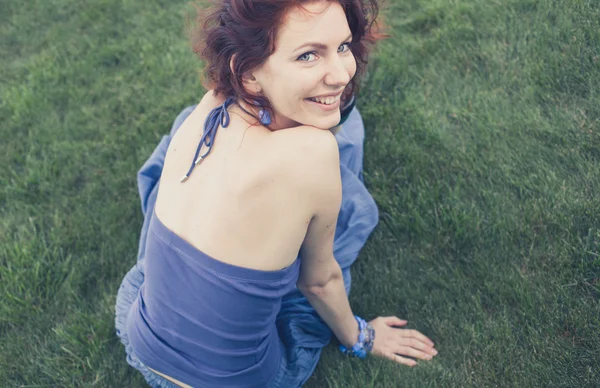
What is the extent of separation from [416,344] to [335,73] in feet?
4.50

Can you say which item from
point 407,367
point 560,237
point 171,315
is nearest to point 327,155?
point 171,315

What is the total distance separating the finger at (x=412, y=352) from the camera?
2.59 metres

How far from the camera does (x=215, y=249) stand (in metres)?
1.95

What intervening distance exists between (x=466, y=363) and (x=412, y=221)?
0.82 meters

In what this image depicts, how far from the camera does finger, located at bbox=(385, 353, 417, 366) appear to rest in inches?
101

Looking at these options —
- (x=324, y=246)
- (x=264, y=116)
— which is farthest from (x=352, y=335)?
(x=264, y=116)

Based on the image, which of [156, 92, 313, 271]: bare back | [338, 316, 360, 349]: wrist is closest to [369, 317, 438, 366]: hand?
[338, 316, 360, 349]: wrist

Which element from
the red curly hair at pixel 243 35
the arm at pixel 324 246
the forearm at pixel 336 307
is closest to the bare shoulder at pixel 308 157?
the arm at pixel 324 246

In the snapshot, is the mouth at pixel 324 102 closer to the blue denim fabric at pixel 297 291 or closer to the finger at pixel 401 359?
the blue denim fabric at pixel 297 291

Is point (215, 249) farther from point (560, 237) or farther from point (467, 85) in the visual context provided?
point (467, 85)

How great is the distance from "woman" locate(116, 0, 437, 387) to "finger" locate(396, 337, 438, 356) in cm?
48

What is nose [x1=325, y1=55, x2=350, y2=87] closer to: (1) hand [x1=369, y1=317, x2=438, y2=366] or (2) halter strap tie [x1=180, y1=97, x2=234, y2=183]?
(2) halter strap tie [x1=180, y1=97, x2=234, y2=183]

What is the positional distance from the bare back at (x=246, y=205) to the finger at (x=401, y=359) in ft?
2.92

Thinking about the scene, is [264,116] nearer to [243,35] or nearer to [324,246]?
[243,35]
